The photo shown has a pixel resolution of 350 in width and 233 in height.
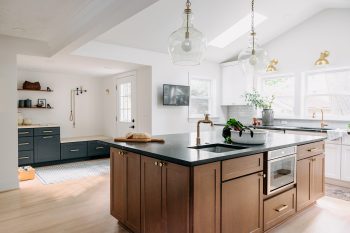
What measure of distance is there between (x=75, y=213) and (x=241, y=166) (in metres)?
2.10

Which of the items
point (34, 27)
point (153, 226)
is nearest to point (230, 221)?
point (153, 226)

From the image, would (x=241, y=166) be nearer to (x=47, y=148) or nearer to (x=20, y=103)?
(x=47, y=148)

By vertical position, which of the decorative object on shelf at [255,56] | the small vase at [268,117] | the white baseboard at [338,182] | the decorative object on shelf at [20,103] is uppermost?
the decorative object on shelf at [255,56]

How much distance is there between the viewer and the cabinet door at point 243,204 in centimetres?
→ 196

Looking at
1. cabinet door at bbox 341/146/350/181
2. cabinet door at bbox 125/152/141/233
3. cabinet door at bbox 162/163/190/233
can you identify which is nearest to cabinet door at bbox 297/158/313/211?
cabinet door at bbox 341/146/350/181

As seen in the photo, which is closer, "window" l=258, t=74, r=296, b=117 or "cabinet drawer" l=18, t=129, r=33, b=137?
"cabinet drawer" l=18, t=129, r=33, b=137

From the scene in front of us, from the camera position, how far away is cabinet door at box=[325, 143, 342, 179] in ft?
13.0

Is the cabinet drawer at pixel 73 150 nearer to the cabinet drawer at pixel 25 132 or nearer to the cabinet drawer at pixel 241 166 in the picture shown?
the cabinet drawer at pixel 25 132

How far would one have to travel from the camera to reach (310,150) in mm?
2932

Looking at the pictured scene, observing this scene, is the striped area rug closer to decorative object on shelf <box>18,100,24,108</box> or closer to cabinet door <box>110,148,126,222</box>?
decorative object on shelf <box>18,100,24,108</box>

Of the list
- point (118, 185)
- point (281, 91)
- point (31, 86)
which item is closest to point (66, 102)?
point (31, 86)

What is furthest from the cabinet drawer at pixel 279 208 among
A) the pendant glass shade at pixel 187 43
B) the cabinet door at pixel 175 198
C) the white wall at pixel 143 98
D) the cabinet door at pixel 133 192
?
the white wall at pixel 143 98

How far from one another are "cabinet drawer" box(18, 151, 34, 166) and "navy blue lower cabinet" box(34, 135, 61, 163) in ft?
0.25

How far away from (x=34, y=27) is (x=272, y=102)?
4809mm
